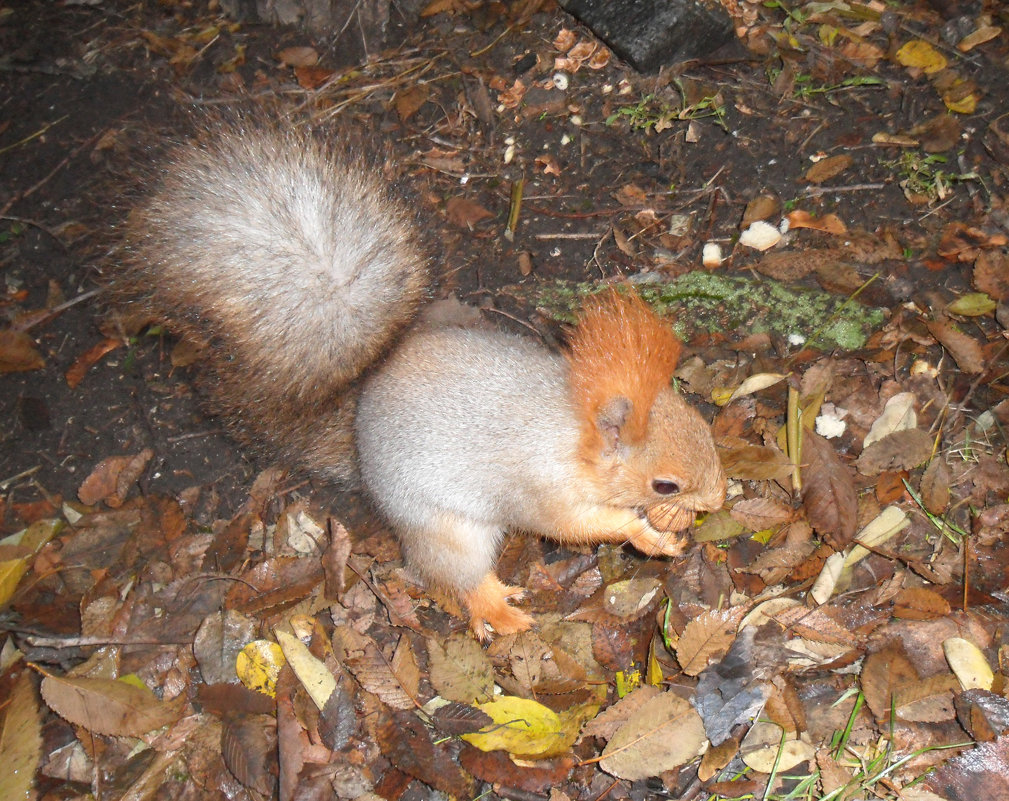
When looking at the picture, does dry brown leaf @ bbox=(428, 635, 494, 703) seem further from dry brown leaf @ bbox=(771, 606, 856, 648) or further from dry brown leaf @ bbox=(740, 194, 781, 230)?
dry brown leaf @ bbox=(740, 194, 781, 230)

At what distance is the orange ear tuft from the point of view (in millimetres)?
2047

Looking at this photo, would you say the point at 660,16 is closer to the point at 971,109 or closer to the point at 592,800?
the point at 971,109

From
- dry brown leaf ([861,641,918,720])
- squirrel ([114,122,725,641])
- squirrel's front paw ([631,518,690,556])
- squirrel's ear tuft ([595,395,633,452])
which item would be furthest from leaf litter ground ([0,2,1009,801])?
squirrel's ear tuft ([595,395,633,452])

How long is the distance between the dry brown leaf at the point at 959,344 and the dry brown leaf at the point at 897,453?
11.4 inches

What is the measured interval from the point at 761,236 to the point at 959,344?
78 cm

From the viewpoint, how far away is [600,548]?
273 cm

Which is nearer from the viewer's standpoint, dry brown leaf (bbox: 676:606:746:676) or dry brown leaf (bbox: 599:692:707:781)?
dry brown leaf (bbox: 599:692:707:781)

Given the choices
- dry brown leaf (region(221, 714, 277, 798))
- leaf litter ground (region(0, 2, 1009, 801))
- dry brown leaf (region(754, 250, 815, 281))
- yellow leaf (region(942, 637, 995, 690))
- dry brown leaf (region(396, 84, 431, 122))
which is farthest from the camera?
dry brown leaf (region(396, 84, 431, 122))

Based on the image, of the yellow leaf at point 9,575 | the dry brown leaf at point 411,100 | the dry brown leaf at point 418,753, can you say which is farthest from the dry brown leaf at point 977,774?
the dry brown leaf at point 411,100

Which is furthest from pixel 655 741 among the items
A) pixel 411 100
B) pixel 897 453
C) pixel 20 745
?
pixel 411 100

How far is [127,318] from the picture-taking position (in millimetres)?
3174

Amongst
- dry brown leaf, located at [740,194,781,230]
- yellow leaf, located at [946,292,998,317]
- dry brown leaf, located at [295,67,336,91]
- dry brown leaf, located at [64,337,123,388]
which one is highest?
dry brown leaf, located at [295,67,336,91]

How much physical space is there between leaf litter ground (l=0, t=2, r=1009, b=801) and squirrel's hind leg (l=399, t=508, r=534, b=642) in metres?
0.08

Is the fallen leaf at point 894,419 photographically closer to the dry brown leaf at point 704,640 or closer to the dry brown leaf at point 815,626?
the dry brown leaf at point 815,626
